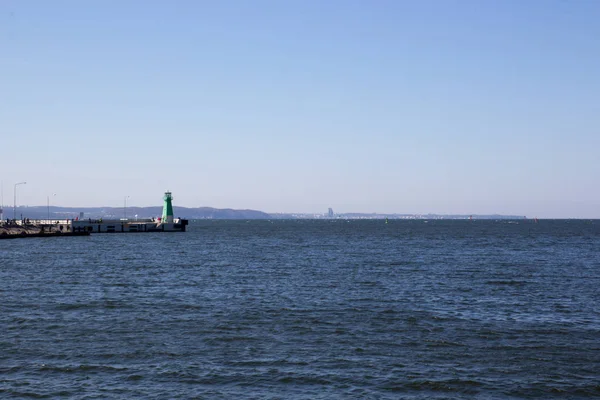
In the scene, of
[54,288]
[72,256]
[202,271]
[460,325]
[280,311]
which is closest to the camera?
[460,325]

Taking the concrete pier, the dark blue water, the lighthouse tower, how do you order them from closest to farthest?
the dark blue water, the concrete pier, the lighthouse tower

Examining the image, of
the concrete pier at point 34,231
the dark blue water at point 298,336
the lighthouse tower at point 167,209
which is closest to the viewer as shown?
the dark blue water at point 298,336

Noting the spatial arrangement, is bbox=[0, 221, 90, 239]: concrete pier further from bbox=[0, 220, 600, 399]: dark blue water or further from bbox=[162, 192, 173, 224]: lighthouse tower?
bbox=[0, 220, 600, 399]: dark blue water

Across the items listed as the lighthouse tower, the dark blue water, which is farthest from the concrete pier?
the dark blue water

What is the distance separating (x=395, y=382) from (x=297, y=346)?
5844 mm

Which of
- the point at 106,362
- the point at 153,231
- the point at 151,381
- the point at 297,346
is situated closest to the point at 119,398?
the point at 151,381

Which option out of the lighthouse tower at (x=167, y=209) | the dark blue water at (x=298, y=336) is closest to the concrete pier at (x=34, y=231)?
the lighthouse tower at (x=167, y=209)

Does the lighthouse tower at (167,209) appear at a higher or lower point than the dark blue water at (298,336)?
higher

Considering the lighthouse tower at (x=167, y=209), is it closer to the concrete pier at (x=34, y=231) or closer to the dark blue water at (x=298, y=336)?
the concrete pier at (x=34, y=231)

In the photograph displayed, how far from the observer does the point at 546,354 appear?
2403cm

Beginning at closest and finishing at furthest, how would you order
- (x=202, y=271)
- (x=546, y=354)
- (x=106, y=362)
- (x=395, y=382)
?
(x=395, y=382)
(x=106, y=362)
(x=546, y=354)
(x=202, y=271)

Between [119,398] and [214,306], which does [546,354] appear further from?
[214,306]

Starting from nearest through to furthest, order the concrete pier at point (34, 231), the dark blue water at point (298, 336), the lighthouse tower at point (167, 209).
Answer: the dark blue water at point (298, 336), the concrete pier at point (34, 231), the lighthouse tower at point (167, 209)

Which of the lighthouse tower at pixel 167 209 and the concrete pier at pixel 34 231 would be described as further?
the lighthouse tower at pixel 167 209
